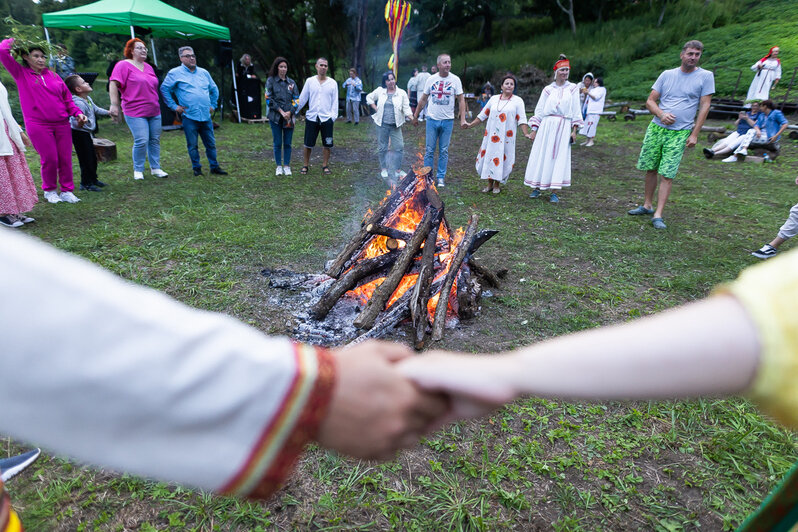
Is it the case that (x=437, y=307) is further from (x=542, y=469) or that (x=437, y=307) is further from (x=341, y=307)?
(x=542, y=469)

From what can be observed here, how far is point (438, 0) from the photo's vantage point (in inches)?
1261

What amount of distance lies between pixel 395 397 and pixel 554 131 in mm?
7078

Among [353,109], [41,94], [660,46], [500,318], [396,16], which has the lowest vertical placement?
[500,318]

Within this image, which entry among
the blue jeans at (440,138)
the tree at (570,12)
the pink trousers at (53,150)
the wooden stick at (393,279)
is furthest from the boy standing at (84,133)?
the tree at (570,12)

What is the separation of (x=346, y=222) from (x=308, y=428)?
539cm

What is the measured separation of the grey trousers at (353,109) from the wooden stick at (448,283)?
13653 mm

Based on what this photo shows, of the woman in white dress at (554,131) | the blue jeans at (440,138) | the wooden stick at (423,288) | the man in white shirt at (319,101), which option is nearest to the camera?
the wooden stick at (423,288)

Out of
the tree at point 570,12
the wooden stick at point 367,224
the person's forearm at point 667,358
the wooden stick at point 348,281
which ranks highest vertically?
the tree at point 570,12

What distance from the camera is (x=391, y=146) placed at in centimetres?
838

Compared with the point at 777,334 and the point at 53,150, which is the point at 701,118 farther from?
the point at 53,150

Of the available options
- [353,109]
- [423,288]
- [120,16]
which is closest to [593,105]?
[353,109]

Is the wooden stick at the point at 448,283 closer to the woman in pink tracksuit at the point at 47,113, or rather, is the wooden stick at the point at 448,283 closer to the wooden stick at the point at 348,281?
the wooden stick at the point at 348,281

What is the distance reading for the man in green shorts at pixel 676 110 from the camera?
5480 mm

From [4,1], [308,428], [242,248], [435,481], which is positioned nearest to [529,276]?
[435,481]
